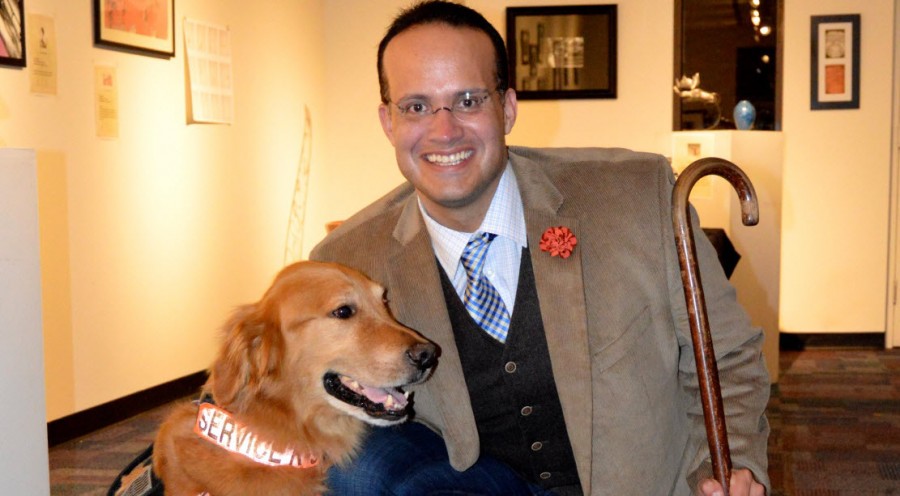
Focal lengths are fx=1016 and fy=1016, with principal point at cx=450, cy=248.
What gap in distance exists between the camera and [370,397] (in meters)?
2.18

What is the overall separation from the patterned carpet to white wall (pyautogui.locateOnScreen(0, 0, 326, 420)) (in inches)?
10.1

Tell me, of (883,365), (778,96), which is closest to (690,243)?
(883,365)

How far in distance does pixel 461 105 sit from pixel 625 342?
56 centimetres

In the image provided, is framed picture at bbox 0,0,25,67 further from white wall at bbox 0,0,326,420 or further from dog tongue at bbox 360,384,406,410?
dog tongue at bbox 360,384,406,410

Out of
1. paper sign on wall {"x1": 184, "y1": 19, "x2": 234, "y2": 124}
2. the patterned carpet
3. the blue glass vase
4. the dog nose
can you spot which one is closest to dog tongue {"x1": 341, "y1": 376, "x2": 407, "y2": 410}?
the dog nose

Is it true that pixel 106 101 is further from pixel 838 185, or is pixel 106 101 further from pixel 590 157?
pixel 838 185

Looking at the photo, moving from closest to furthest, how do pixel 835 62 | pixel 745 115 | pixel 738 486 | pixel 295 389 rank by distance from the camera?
pixel 738 486 → pixel 295 389 → pixel 745 115 → pixel 835 62

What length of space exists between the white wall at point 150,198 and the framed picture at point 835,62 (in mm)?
3645

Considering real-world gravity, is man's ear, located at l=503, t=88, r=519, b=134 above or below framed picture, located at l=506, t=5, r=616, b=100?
below

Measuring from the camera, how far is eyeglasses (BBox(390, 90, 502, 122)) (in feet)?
6.59

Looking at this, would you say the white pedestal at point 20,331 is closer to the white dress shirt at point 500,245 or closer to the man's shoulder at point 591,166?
the white dress shirt at point 500,245

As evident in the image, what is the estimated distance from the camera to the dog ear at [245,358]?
207 centimetres

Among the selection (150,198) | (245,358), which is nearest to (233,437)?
(245,358)

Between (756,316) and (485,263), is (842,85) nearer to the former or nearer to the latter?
(756,316)
